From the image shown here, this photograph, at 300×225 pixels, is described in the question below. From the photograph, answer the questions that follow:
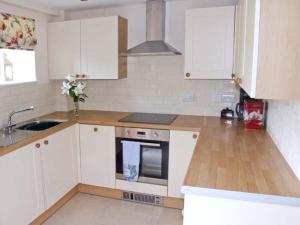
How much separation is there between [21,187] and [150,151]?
127 centimetres

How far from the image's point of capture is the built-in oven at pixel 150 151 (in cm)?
276

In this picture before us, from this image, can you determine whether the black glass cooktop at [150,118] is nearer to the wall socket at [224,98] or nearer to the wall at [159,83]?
the wall at [159,83]

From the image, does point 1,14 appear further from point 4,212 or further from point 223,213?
point 223,213

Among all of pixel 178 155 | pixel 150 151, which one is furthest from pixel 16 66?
pixel 178 155

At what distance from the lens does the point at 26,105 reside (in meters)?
3.04

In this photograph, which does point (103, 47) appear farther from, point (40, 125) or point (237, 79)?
point (237, 79)

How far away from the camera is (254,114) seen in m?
2.57

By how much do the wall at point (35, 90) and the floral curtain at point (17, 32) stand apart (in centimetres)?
8

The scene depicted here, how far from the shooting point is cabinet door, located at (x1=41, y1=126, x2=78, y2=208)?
101 inches

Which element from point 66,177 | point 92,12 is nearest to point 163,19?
point 92,12

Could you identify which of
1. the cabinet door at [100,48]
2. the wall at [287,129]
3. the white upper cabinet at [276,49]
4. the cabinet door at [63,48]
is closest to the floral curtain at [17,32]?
the cabinet door at [63,48]

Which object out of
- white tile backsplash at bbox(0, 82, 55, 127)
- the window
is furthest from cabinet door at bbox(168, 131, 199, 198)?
the window

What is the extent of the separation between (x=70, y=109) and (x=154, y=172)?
153cm

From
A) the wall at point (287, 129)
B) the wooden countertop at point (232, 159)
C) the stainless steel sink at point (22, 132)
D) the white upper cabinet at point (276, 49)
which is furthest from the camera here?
the stainless steel sink at point (22, 132)
